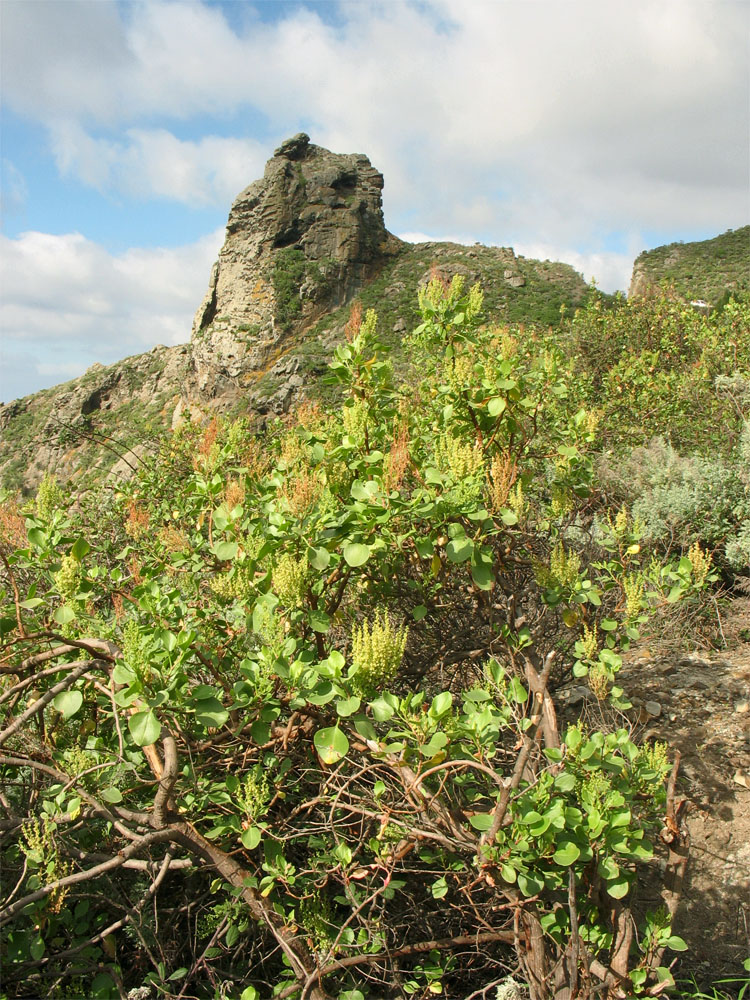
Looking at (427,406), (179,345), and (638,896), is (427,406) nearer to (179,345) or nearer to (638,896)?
(638,896)

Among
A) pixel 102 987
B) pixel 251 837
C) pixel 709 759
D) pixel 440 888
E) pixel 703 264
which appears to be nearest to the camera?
pixel 251 837

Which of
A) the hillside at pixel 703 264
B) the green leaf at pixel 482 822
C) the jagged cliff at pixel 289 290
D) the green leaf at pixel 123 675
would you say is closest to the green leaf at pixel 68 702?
the green leaf at pixel 123 675

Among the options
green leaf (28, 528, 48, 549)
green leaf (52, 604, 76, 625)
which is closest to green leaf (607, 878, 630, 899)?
green leaf (52, 604, 76, 625)

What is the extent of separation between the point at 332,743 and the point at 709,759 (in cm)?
243

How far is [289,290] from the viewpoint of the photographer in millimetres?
36344

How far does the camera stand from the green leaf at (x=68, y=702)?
1.55 m

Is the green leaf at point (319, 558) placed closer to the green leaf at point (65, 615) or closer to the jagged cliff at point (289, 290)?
the green leaf at point (65, 615)

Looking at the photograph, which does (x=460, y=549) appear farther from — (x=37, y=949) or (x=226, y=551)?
(x=37, y=949)

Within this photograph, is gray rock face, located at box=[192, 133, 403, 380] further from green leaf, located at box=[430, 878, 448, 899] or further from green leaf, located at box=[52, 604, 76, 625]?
green leaf, located at box=[430, 878, 448, 899]

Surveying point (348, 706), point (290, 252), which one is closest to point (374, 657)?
point (348, 706)

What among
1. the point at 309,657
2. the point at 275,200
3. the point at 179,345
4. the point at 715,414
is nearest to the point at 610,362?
the point at 715,414

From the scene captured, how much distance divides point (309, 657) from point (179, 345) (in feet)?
156

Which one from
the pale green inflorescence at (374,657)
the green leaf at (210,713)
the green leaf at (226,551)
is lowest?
the green leaf at (210,713)

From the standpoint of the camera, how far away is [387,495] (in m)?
1.86
